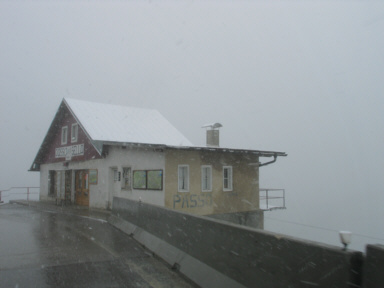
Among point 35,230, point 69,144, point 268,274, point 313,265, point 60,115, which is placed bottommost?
point 35,230

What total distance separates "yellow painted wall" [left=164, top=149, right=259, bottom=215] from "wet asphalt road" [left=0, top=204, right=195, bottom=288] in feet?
15.4

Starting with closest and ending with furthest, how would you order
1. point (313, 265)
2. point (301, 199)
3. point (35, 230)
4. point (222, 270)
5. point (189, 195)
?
point (313, 265)
point (222, 270)
point (35, 230)
point (189, 195)
point (301, 199)

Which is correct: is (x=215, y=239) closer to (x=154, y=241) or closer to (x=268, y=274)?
(x=268, y=274)

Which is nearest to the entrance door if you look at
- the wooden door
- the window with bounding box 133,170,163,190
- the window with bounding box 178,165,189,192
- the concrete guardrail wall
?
the wooden door

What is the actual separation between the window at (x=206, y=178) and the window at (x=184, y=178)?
98 centimetres

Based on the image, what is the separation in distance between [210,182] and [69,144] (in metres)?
11.2

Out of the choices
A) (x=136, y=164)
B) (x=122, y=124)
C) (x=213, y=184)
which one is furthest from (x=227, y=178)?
(x=122, y=124)

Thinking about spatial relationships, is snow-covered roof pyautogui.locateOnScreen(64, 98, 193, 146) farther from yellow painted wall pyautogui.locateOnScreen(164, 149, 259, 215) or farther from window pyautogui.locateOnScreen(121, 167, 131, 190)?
yellow painted wall pyautogui.locateOnScreen(164, 149, 259, 215)

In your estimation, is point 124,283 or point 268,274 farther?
point 124,283

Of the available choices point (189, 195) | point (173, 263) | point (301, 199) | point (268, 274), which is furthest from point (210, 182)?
point (301, 199)

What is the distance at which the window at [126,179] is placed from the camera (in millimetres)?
17453

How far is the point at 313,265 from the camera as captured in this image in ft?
11.9

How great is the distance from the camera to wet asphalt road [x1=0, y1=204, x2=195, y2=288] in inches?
232

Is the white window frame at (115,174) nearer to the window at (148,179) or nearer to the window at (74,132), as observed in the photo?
the window at (148,179)
